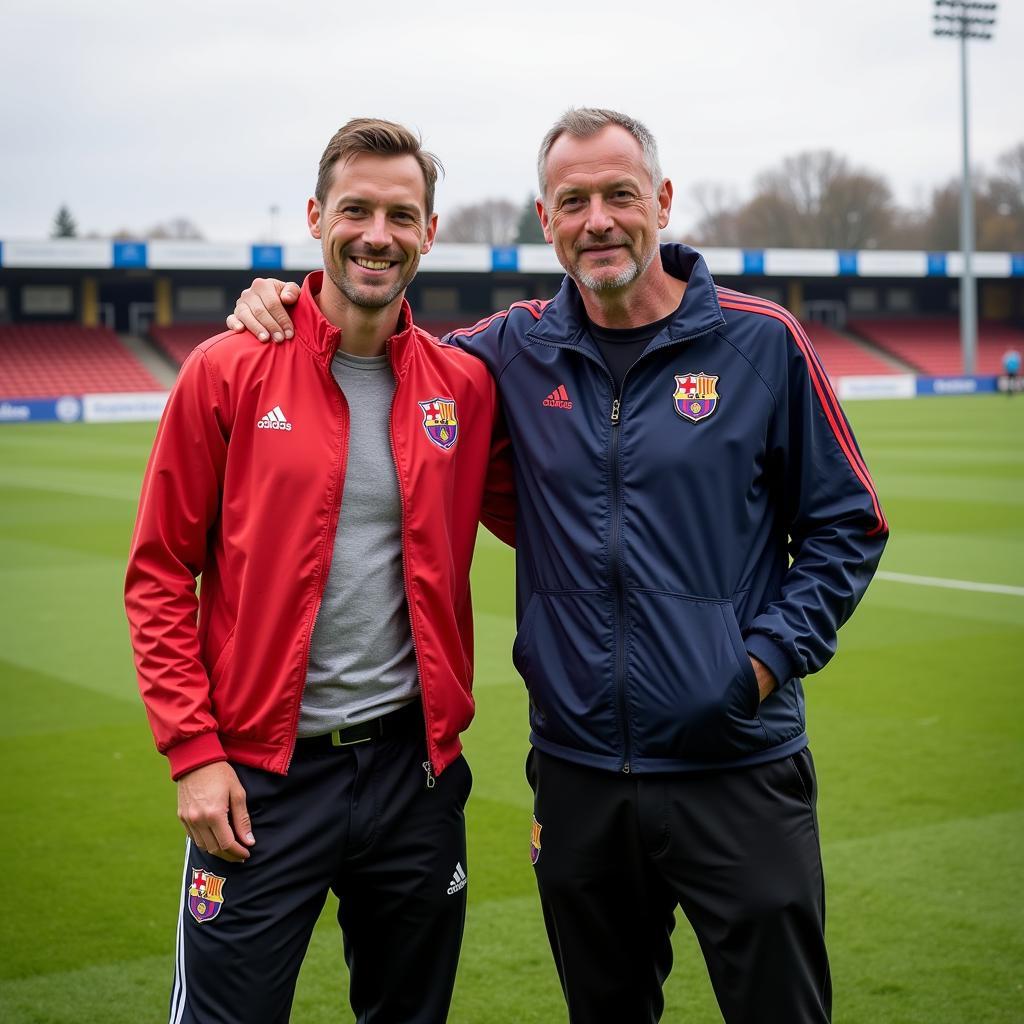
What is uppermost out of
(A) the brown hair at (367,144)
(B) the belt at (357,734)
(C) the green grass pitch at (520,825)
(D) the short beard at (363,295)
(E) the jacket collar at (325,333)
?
(A) the brown hair at (367,144)

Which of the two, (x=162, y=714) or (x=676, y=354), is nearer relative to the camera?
(x=162, y=714)

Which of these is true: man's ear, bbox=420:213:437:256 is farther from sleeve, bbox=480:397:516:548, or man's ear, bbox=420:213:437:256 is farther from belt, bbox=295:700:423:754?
belt, bbox=295:700:423:754

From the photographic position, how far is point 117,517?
1578 cm

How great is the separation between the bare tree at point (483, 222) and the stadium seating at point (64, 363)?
37.9m

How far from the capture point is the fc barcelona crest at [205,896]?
292 cm

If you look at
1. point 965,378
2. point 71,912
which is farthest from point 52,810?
point 965,378

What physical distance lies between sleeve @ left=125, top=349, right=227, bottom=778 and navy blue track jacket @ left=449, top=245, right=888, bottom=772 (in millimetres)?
779

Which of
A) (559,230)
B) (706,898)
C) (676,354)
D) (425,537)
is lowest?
(706,898)

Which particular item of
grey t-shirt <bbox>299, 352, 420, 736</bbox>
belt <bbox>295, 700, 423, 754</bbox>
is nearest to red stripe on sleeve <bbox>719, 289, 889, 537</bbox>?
grey t-shirt <bbox>299, 352, 420, 736</bbox>

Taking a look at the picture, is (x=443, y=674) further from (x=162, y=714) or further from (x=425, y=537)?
(x=162, y=714)

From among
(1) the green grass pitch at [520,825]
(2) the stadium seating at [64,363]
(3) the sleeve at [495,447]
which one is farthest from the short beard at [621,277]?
(2) the stadium seating at [64,363]

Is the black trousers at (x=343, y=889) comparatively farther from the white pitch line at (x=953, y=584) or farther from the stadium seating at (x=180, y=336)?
the stadium seating at (x=180, y=336)

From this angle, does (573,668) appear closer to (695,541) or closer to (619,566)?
(619,566)

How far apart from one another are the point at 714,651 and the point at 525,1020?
1677 millimetres
